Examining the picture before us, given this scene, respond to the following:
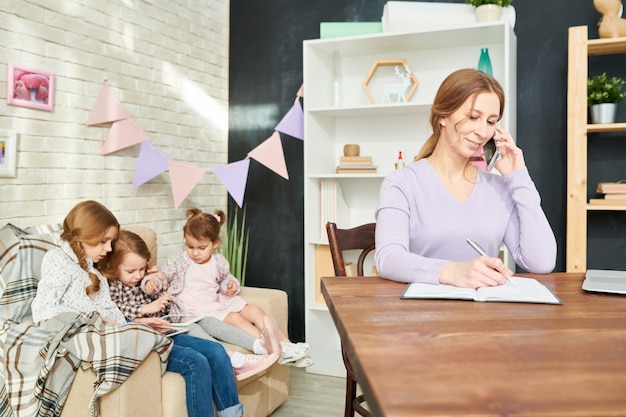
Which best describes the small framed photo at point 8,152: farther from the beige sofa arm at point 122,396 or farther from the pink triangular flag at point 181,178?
the beige sofa arm at point 122,396

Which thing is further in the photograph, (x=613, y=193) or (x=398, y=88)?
(x=398, y=88)

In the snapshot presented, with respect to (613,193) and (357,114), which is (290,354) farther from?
(613,193)

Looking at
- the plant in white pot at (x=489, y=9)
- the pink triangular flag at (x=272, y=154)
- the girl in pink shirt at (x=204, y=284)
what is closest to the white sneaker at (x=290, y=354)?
the girl in pink shirt at (x=204, y=284)

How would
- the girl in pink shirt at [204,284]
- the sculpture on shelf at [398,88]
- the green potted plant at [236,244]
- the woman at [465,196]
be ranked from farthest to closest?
the green potted plant at [236,244], the sculpture on shelf at [398,88], the girl in pink shirt at [204,284], the woman at [465,196]

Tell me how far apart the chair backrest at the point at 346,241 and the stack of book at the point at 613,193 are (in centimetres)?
141

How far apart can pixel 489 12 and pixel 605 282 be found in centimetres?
185

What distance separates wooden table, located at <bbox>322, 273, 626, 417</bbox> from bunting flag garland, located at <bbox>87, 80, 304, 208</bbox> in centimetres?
186

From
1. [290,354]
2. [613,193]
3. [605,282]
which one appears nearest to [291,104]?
[290,354]

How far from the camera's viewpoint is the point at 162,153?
2910 mm

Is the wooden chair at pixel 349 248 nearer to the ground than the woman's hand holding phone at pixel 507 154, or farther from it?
nearer to the ground

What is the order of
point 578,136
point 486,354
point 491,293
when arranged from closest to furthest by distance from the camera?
point 486,354
point 491,293
point 578,136

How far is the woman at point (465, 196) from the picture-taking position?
1516 millimetres

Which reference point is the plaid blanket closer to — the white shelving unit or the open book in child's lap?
the open book in child's lap

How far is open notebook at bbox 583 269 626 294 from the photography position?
117 cm
